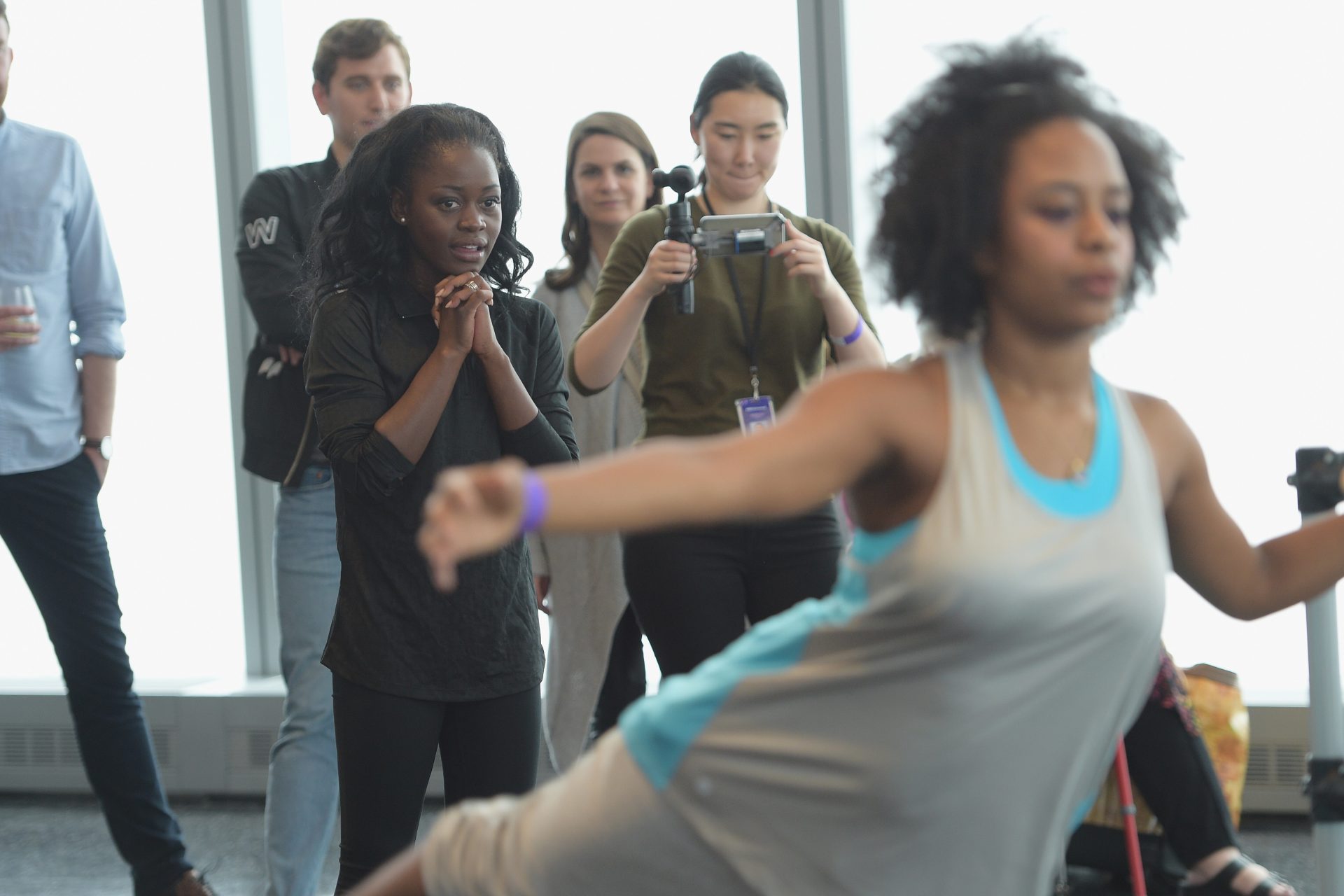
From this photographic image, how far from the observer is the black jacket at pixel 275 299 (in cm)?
290

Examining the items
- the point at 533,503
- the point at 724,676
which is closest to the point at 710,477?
the point at 533,503

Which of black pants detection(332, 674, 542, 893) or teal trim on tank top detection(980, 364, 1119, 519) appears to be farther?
black pants detection(332, 674, 542, 893)

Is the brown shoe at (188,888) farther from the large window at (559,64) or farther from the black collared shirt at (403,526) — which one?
the large window at (559,64)

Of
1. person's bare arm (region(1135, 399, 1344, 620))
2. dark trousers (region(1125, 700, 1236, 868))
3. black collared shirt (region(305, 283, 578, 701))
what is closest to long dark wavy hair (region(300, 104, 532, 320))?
black collared shirt (region(305, 283, 578, 701))

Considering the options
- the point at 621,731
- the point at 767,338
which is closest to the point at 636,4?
the point at 767,338

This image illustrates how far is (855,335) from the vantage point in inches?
99.7

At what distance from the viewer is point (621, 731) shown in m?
1.54

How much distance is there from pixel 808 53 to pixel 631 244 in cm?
130

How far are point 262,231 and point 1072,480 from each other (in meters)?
2.02

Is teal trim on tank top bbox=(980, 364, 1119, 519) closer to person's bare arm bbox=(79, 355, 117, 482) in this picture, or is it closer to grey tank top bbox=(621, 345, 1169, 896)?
grey tank top bbox=(621, 345, 1169, 896)

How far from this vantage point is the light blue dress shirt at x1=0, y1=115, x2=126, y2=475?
115 inches

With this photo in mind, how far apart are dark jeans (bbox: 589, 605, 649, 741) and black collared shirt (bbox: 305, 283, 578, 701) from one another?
1039 mm

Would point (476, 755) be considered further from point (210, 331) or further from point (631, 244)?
point (210, 331)

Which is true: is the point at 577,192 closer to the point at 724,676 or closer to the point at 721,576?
A: the point at 721,576
